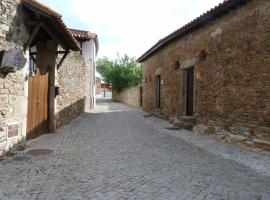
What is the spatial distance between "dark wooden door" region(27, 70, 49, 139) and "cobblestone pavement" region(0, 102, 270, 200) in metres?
0.74

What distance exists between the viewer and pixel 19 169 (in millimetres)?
5309

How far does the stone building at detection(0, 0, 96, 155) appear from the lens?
6.14m

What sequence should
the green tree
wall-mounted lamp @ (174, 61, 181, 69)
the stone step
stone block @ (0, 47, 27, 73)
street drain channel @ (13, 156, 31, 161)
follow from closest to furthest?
stone block @ (0, 47, 27, 73), street drain channel @ (13, 156, 31, 161), the stone step, wall-mounted lamp @ (174, 61, 181, 69), the green tree

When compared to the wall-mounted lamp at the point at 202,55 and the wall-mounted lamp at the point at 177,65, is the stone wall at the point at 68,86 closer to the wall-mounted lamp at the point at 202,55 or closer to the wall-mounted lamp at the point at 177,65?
the wall-mounted lamp at the point at 177,65

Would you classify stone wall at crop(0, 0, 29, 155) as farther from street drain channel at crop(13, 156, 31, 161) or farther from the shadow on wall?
the shadow on wall

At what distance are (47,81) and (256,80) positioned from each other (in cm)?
608

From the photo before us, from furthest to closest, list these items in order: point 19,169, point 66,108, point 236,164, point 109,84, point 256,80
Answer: point 109,84, point 66,108, point 256,80, point 236,164, point 19,169

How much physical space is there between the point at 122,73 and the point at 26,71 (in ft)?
102

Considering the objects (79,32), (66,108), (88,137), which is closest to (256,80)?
(88,137)

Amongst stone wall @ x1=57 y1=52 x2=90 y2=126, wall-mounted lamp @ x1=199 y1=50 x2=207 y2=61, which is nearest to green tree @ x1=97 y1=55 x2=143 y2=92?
stone wall @ x1=57 y1=52 x2=90 y2=126

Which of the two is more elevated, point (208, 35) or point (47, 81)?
point (208, 35)

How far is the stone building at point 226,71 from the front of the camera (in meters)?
7.32

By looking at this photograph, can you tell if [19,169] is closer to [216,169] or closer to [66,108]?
[216,169]

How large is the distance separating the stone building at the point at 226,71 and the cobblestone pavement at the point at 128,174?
1419mm
